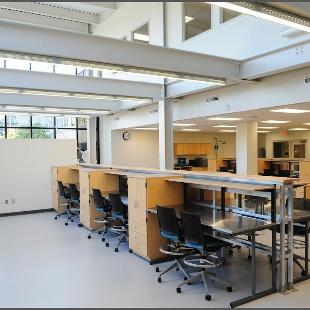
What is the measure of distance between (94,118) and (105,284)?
29.8 ft

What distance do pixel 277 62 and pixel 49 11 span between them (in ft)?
24.3

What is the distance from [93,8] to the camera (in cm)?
984

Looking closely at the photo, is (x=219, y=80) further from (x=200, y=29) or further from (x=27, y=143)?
(x=27, y=143)

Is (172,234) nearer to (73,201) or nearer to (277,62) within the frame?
(277,62)

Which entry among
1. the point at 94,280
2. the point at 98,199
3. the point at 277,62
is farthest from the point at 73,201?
the point at 277,62

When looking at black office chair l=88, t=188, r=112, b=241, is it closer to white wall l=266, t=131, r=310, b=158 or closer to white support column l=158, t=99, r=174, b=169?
white support column l=158, t=99, r=174, b=169

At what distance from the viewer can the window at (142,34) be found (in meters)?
8.37

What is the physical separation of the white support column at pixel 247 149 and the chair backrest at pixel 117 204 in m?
4.30

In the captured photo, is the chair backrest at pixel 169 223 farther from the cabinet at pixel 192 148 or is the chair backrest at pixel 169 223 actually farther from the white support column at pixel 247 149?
the cabinet at pixel 192 148

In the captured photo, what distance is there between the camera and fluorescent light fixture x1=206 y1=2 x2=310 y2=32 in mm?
2730

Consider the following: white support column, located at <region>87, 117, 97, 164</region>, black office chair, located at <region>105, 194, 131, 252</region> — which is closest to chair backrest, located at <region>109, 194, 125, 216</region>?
black office chair, located at <region>105, 194, 131, 252</region>

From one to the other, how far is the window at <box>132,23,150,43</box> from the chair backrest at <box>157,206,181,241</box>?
568 cm

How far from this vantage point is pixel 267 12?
2.90 metres

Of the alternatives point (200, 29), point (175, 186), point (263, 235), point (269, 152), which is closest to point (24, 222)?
point (175, 186)
